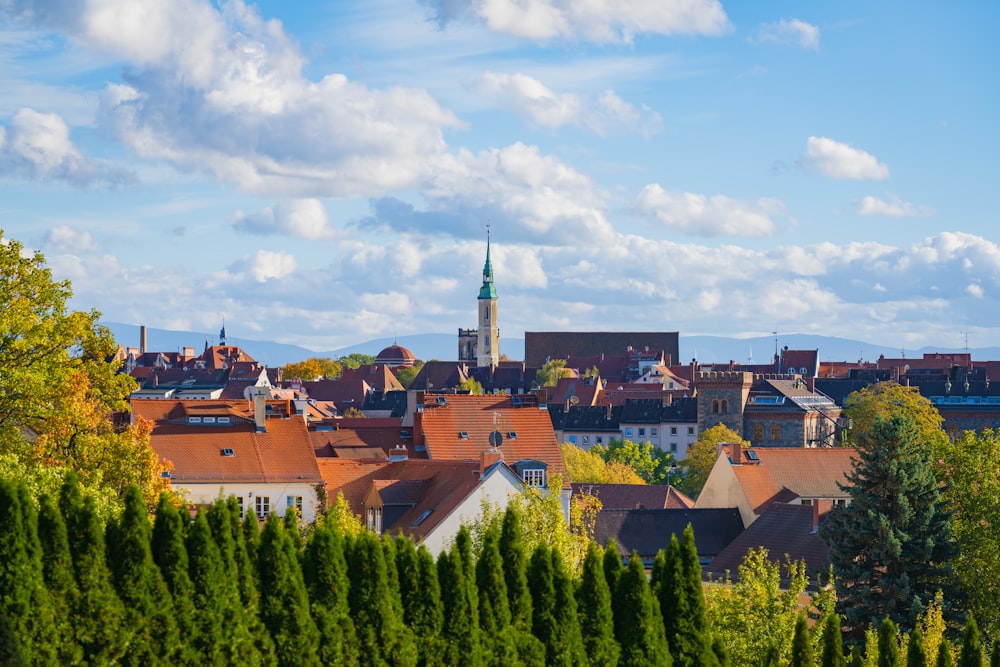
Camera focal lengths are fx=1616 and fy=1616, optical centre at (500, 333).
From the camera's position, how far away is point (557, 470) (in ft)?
233

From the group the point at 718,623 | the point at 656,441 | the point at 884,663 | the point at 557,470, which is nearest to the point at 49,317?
the point at 718,623

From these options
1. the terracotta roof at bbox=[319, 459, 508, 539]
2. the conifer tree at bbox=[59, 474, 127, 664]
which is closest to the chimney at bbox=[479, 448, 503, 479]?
the terracotta roof at bbox=[319, 459, 508, 539]

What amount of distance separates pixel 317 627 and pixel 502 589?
3920 millimetres

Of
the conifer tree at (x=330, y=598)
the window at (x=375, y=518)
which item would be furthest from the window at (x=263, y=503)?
the conifer tree at (x=330, y=598)

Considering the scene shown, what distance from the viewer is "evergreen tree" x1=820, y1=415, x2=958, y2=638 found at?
157 ft

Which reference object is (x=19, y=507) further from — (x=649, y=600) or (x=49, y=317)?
(x=49, y=317)

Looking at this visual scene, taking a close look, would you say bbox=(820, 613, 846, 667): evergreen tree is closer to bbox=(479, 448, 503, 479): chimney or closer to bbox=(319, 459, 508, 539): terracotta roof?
bbox=(319, 459, 508, 539): terracotta roof

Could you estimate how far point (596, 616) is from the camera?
31906 millimetres

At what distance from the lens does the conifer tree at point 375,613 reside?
97.5ft

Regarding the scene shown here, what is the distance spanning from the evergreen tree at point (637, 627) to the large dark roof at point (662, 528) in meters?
41.5

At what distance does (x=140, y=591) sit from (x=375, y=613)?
462 cm

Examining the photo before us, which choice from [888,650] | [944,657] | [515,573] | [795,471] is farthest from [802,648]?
[795,471]

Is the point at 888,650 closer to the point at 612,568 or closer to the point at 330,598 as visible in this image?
the point at 612,568

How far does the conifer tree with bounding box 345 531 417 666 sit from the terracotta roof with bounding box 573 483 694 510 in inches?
2177
